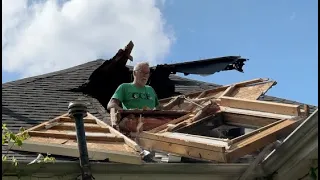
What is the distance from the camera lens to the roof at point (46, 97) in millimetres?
7164

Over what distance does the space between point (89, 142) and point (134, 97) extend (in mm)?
1437

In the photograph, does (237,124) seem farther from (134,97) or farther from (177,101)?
(177,101)

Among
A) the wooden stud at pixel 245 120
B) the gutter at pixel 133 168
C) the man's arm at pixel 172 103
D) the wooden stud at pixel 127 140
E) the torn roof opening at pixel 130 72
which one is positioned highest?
the torn roof opening at pixel 130 72

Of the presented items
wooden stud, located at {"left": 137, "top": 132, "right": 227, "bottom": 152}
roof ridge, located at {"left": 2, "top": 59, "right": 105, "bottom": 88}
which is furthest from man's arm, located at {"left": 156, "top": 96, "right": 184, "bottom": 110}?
roof ridge, located at {"left": 2, "top": 59, "right": 105, "bottom": 88}

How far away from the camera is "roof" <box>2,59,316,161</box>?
7.16 metres

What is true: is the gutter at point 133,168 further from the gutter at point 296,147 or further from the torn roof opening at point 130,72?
the torn roof opening at point 130,72

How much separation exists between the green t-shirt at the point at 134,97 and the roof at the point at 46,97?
0.31 metres

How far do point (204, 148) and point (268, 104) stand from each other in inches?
50.5

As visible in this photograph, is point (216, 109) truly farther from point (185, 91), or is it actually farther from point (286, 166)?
point (185, 91)

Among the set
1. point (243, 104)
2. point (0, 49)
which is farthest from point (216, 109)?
point (0, 49)

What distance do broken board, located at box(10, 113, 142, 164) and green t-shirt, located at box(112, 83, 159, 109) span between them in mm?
623

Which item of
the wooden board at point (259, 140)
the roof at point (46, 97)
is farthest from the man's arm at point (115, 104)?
the wooden board at point (259, 140)

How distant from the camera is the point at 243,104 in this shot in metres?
6.52

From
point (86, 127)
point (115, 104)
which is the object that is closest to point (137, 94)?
point (115, 104)
